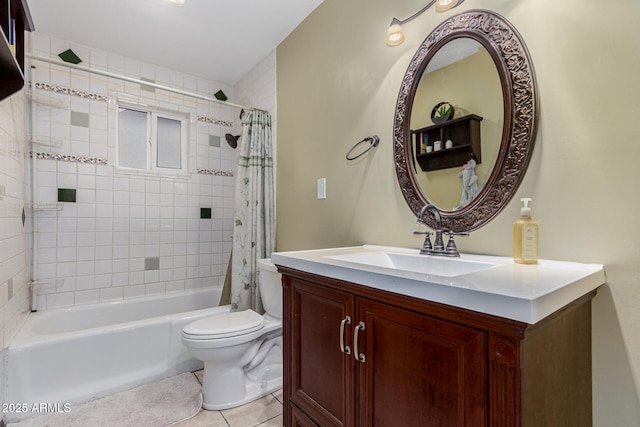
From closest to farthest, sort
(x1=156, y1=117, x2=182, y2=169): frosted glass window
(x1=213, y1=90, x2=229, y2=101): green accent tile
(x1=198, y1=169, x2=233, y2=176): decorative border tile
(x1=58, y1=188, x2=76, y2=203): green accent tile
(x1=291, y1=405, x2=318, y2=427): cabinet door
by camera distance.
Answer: (x1=291, y1=405, x2=318, y2=427): cabinet door, (x1=58, y1=188, x2=76, y2=203): green accent tile, (x1=156, y1=117, x2=182, y2=169): frosted glass window, (x1=198, y1=169, x2=233, y2=176): decorative border tile, (x1=213, y1=90, x2=229, y2=101): green accent tile

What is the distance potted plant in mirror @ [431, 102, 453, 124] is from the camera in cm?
128

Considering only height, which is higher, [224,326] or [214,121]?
[214,121]

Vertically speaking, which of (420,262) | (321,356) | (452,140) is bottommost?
(321,356)

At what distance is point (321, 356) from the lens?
3.60 ft

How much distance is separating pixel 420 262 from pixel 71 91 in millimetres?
2858

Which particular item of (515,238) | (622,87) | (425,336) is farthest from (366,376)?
(622,87)

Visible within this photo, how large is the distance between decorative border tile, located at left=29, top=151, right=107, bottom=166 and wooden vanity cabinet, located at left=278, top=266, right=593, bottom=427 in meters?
2.23

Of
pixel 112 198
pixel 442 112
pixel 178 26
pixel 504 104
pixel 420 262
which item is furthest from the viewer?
pixel 112 198

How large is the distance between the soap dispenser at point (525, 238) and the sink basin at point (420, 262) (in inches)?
3.4

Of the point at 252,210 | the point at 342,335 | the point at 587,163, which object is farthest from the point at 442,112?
the point at 252,210

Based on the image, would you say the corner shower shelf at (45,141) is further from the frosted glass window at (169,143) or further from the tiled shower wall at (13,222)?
the frosted glass window at (169,143)

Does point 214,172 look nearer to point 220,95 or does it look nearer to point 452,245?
point 220,95

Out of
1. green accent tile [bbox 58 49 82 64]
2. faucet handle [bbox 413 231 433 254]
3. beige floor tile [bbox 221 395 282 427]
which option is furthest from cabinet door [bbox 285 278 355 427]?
green accent tile [bbox 58 49 82 64]

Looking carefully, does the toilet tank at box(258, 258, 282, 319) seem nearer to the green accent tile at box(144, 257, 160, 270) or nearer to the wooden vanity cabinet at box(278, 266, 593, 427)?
the wooden vanity cabinet at box(278, 266, 593, 427)
